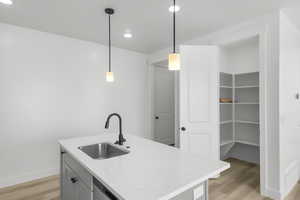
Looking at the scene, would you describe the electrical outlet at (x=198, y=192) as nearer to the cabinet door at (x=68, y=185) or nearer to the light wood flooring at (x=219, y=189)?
the cabinet door at (x=68, y=185)

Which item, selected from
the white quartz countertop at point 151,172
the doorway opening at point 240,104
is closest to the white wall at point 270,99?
Answer: the doorway opening at point 240,104

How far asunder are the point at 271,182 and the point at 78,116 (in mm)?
3380

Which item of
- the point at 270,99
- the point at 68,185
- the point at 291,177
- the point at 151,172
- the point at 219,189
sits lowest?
the point at 219,189

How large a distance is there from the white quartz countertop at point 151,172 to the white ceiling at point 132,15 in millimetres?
1806

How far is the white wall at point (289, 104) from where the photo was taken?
2309 millimetres

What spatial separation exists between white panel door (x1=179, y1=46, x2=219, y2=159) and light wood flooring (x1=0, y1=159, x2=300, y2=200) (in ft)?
1.53

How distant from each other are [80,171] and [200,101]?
6.81 ft

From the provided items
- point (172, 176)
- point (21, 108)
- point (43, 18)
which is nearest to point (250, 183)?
point (172, 176)

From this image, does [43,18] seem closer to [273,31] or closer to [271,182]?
[273,31]

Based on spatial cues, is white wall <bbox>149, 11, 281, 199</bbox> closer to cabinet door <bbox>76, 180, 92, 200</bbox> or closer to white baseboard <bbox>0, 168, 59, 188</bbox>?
cabinet door <bbox>76, 180, 92, 200</bbox>

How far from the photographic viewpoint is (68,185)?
5.72ft

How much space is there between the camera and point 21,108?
274 centimetres

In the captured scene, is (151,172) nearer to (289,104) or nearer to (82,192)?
(82,192)

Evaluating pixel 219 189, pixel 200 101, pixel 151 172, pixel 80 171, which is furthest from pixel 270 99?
pixel 80 171
